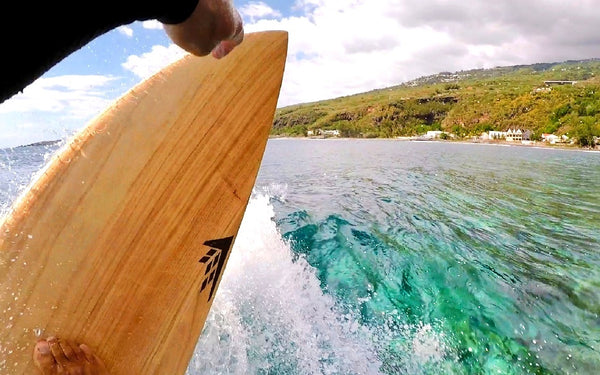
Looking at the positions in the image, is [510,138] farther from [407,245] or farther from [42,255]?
[42,255]

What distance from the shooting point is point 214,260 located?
8.82 ft

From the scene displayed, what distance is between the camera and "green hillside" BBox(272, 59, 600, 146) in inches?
3086

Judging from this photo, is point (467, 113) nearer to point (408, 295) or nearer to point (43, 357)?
point (408, 295)

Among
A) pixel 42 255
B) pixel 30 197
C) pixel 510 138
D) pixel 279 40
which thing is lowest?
pixel 510 138

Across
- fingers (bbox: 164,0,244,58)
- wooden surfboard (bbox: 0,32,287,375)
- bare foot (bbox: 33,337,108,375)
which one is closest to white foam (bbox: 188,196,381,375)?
wooden surfboard (bbox: 0,32,287,375)

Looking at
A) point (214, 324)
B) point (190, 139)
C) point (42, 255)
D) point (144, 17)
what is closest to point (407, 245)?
point (214, 324)

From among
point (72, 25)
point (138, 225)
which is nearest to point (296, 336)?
point (138, 225)

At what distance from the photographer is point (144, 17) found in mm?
767

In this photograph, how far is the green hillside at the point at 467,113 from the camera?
257ft

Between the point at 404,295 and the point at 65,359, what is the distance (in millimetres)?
3807

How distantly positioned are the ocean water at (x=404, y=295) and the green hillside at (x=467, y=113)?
203 feet

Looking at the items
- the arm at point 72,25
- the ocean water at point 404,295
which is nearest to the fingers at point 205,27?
the arm at point 72,25

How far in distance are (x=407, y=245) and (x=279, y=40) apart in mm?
4543

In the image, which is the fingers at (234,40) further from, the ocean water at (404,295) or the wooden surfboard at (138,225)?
the ocean water at (404,295)
